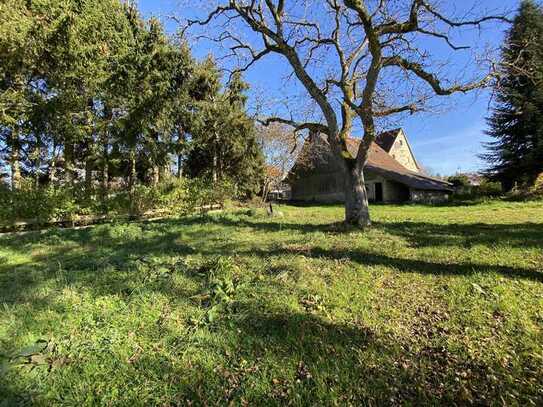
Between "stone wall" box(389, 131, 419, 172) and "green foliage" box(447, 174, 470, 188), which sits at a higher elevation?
"stone wall" box(389, 131, 419, 172)

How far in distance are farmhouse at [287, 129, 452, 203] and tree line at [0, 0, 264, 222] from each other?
33.8 feet

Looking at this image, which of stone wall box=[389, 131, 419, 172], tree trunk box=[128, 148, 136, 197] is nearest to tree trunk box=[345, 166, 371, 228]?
tree trunk box=[128, 148, 136, 197]

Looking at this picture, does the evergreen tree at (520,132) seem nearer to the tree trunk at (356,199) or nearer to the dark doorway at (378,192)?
the dark doorway at (378,192)

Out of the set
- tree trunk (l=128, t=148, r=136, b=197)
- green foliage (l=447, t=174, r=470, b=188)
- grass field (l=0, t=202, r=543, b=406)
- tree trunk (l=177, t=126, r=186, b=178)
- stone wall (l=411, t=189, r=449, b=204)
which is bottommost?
grass field (l=0, t=202, r=543, b=406)

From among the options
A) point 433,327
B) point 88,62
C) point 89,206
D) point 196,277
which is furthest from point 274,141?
point 433,327

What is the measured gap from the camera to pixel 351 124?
32.2 ft

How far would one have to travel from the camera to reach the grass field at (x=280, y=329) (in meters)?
2.43

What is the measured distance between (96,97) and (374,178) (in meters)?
23.1

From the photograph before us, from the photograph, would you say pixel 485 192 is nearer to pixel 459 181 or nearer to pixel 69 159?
pixel 459 181

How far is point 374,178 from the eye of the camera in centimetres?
2917

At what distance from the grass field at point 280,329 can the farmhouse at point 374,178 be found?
21245 millimetres

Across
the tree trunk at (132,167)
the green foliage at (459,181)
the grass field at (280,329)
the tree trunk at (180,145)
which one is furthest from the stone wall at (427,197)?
the grass field at (280,329)

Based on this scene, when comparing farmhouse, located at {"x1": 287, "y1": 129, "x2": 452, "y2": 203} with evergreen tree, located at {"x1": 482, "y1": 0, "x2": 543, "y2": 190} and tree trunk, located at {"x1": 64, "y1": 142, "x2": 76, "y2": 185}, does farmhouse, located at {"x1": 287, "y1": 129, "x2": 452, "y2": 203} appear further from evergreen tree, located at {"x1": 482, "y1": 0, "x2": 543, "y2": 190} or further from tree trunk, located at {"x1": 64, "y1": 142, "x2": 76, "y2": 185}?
tree trunk, located at {"x1": 64, "y1": 142, "x2": 76, "y2": 185}

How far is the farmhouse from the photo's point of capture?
28.2 meters
